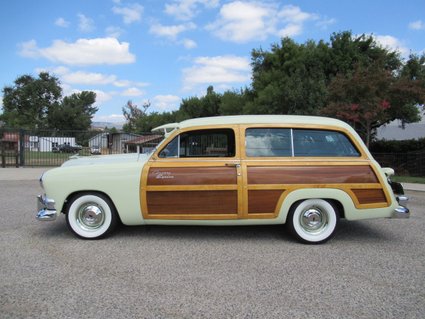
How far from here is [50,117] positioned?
80.1m

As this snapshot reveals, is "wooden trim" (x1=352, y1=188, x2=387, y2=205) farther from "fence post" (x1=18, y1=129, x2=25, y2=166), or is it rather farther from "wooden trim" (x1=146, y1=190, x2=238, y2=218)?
"fence post" (x1=18, y1=129, x2=25, y2=166)

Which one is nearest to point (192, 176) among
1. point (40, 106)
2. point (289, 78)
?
point (289, 78)

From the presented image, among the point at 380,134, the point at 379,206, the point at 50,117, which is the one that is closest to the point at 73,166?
the point at 379,206

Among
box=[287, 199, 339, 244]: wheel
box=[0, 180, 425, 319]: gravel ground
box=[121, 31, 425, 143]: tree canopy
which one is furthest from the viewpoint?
box=[121, 31, 425, 143]: tree canopy

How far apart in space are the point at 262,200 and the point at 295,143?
38.8 inches

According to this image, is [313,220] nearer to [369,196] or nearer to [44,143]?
[369,196]

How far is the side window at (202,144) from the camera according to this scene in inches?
215

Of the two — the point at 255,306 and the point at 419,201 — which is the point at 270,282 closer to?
the point at 255,306

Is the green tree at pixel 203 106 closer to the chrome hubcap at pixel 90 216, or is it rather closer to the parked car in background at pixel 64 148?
the parked car in background at pixel 64 148

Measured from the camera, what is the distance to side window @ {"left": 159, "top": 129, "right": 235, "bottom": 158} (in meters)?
5.46

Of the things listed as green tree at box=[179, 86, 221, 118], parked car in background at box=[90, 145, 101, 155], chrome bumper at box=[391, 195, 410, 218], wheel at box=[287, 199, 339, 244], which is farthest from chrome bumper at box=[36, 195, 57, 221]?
green tree at box=[179, 86, 221, 118]

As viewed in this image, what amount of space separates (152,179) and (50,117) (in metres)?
82.6

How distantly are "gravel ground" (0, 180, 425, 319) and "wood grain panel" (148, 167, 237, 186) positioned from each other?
34.8 inches

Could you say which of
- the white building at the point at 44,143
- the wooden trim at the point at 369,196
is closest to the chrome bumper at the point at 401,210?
the wooden trim at the point at 369,196
